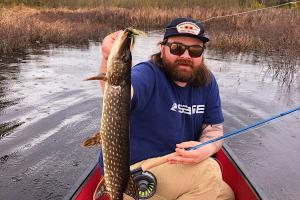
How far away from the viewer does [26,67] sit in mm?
11992

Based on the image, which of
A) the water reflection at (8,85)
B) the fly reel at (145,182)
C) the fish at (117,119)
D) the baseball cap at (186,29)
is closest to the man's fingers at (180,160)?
the fly reel at (145,182)

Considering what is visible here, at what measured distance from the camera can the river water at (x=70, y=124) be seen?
5.11 meters

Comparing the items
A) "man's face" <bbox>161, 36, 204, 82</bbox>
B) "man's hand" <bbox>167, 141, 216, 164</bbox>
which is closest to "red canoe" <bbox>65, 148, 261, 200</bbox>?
"man's hand" <bbox>167, 141, 216, 164</bbox>

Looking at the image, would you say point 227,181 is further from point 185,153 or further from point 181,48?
point 181,48

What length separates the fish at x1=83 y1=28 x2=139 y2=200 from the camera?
6.46 ft

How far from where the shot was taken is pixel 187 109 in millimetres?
3209

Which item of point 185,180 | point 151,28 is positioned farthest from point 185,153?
point 151,28

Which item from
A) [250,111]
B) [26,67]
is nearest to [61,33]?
[26,67]

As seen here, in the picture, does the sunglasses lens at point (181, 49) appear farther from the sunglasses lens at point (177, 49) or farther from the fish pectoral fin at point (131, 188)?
the fish pectoral fin at point (131, 188)

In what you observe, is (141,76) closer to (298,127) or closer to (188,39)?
(188,39)

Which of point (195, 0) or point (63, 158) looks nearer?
point (63, 158)

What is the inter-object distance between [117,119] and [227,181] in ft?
7.66

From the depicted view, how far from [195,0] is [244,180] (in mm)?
24196

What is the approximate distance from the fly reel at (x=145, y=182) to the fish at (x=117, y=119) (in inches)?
18.1
